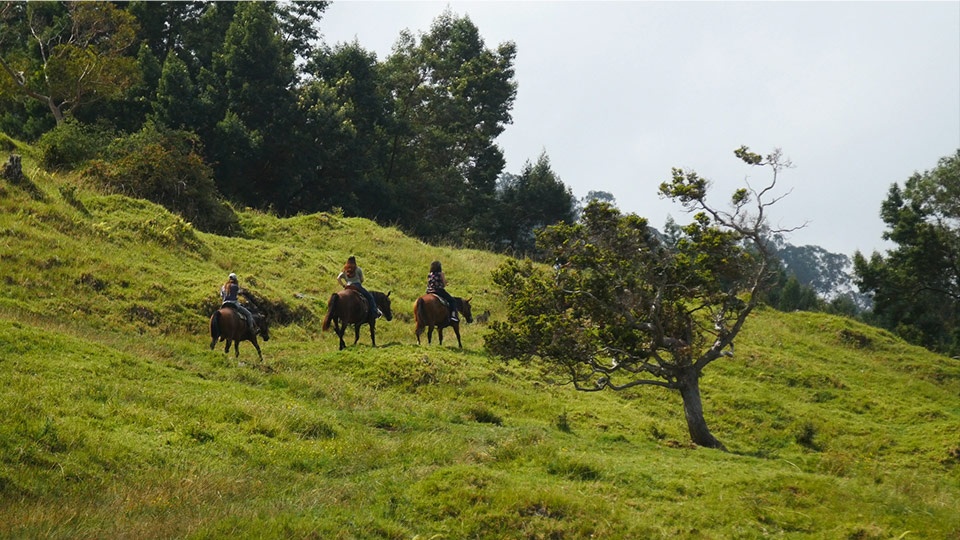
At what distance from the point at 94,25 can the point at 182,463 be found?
141 feet

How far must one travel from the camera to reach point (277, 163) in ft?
167

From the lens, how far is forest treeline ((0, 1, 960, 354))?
4100 cm

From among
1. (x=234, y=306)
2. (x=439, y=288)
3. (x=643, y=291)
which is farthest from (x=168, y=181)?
(x=643, y=291)

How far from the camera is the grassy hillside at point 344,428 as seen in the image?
1105 cm

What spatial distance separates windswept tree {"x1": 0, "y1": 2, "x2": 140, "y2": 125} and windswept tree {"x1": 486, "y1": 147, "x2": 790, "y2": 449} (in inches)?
1280

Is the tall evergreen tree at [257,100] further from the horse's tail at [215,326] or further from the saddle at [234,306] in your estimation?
the horse's tail at [215,326]

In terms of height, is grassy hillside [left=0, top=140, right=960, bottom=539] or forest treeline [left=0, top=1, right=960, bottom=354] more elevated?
forest treeline [left=0, top=1, right=960, bottom=354]

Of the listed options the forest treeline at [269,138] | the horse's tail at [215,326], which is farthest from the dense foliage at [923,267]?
the horse's tail at [215,326]

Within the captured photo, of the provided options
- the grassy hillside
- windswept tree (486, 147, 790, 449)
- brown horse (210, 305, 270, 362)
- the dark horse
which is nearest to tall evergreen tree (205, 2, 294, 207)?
the grassy hillside

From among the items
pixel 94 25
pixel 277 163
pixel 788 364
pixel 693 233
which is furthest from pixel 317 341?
pixel 94 25

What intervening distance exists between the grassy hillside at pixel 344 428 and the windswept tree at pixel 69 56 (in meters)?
14.1

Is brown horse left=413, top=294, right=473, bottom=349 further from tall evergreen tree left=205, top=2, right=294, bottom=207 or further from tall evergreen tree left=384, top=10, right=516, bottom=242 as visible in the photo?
tall evergreen tree left=384, top=10, right=516, bottom=242

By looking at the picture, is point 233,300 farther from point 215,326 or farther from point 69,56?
point 69,56

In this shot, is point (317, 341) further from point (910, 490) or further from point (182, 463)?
Result: point (910, 490)
